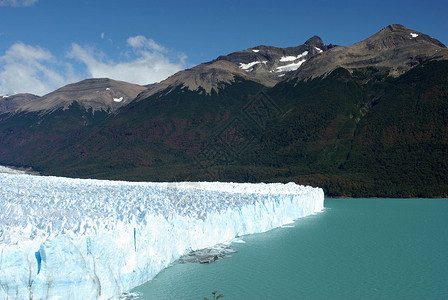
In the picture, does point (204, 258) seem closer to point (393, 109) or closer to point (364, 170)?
point (364, 170)

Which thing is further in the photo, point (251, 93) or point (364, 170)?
point (251, 93)

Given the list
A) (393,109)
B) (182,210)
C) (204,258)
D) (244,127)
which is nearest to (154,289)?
(204,258)

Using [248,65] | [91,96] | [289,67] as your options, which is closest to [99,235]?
[248,65]

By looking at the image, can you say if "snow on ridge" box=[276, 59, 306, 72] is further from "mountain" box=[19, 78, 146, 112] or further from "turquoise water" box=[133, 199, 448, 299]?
"turquoise water" box=[133, 199, 448, 299]

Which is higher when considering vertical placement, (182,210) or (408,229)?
(182,210)

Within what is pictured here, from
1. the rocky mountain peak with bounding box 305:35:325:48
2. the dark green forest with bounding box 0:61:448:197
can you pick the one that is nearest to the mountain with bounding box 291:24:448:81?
the dark green forest with bounding box 0:61:448:197
